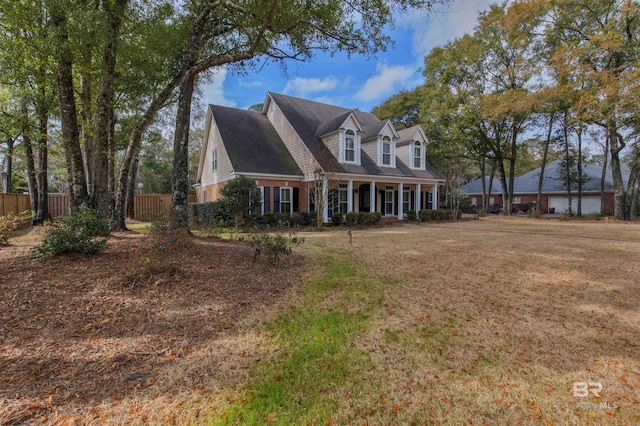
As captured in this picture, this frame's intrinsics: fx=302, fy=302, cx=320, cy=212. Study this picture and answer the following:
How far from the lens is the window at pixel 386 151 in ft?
61.7

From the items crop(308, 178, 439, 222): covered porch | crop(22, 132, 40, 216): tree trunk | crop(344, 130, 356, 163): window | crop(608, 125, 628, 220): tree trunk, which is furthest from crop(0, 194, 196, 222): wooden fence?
crop(608, 125, 628, 220): tree trunk

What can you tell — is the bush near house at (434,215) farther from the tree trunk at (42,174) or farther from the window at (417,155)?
the tree trunk at (42,174)

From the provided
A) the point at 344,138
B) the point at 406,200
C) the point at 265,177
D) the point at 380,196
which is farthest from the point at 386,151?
the point at 265,177

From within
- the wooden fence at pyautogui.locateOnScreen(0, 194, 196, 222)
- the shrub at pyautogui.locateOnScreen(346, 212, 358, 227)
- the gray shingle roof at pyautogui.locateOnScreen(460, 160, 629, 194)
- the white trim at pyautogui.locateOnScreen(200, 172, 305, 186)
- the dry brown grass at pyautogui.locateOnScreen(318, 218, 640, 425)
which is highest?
the gray shingle roof at pyautogui.locateOnScreen(460, 160, 629, 194)

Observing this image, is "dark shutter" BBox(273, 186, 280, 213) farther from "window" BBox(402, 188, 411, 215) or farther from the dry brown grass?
the dry brown grass

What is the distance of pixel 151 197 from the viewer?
20.8 m

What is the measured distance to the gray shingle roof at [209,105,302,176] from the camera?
51.5 feet

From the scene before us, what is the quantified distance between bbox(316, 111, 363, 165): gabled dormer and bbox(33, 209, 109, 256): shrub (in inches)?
492

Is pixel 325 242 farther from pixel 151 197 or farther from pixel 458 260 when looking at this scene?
pixel 151 197

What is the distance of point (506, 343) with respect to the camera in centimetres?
344

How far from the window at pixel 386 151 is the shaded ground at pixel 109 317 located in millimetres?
14519

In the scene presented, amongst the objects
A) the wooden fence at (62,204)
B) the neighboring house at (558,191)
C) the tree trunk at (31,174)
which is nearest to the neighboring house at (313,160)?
the wooden fence at (62,204)

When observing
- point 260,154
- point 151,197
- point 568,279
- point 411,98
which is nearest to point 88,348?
point 568,279

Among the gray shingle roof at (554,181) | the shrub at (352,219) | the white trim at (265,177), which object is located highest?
the gray shingle roof at (554,181)
